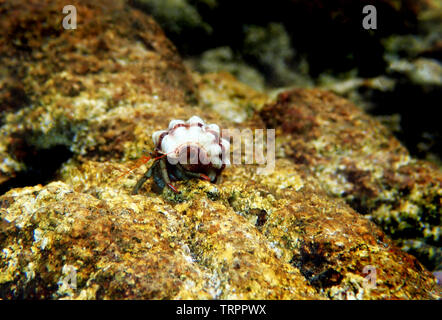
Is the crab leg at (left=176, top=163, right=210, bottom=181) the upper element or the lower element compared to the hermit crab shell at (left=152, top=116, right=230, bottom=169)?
lower

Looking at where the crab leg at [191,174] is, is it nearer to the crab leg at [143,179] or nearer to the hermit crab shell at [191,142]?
the hermit crab shell at [191,142]

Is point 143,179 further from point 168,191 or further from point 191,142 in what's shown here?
point 191,142

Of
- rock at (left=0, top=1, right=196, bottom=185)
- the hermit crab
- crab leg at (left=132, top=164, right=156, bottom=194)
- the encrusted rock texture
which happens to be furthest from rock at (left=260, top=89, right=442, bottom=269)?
crab leg at (left=132, top=164, right=156, bottom=194)

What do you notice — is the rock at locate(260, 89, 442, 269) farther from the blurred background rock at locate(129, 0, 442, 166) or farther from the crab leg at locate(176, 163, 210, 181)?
the crab leg at locate(176, 163, 210, 181)

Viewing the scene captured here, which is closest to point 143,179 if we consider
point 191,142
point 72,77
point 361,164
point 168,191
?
point 168,191

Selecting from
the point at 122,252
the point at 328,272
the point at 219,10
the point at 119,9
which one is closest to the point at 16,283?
the point at 122,252
